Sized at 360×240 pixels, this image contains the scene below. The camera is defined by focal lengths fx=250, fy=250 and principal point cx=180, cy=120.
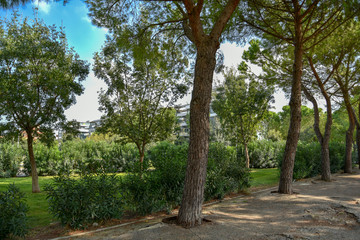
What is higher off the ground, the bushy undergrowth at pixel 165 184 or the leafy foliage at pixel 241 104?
the leafy foliage at pixel 241 104

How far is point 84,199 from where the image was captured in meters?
4.71

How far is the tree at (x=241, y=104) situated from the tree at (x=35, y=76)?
9930mm

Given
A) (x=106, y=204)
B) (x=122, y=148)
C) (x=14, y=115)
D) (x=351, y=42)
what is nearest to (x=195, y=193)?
(x=106, y=204)

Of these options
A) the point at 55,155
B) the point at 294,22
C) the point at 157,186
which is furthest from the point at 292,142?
the point at 55,155

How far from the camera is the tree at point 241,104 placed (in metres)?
16.5

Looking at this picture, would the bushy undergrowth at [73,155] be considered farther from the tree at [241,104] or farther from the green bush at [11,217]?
the green bush at [11,217]

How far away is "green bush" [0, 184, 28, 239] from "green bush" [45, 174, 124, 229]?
0.53 meters

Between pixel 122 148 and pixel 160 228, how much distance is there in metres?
14.1

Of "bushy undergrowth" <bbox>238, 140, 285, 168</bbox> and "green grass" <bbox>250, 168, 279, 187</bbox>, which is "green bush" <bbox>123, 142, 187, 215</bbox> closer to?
"green grass" <bbox>250, 168, 279, 187</bbox>

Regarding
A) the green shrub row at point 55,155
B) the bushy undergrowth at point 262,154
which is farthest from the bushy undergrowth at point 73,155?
the bushy undergrowth at point 262,154

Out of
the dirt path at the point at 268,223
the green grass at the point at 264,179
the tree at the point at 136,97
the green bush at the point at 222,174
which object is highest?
the tree at the point at 136,97

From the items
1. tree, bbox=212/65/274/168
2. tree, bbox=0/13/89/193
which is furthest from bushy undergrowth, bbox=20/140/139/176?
tree, bbox=212/65/274/168

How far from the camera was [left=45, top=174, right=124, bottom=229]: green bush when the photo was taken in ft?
15.1

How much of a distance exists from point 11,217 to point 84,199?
1.15 metres
